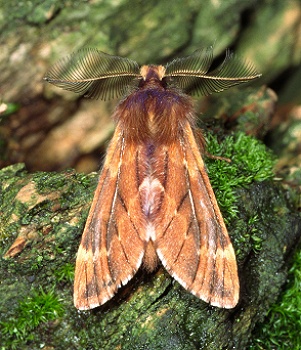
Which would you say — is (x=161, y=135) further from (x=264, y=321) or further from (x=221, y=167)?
(x=264, y=321)

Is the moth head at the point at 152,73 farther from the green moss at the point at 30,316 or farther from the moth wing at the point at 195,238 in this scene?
the green moss at the point at 30,316

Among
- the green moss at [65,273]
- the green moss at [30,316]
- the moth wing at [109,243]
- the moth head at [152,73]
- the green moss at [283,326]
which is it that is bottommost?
the green moss at [283,326]

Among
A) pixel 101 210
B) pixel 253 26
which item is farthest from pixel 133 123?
pixel 253 26

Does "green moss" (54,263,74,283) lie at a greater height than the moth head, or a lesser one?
lesser

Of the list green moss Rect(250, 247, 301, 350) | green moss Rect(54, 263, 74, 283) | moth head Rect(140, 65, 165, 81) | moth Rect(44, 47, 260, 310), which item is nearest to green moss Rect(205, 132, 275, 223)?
moth Rect(44, 47, 260, 310)

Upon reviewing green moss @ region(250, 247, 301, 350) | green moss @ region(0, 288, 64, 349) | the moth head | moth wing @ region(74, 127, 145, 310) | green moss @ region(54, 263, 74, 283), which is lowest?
green moss @ region(250, 247, 301, 350)

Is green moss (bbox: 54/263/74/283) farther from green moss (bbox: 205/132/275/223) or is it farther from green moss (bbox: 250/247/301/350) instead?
green moss (bbox: 250/247/301/350)

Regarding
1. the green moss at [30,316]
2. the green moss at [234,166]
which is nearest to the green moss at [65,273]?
the green moss at [30,316]
